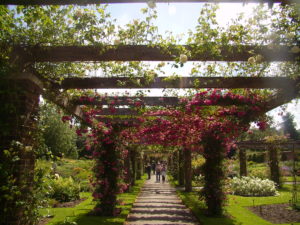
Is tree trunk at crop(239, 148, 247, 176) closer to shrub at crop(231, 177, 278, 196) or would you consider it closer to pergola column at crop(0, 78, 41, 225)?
shrub at crop(231, 177, 278, 196)

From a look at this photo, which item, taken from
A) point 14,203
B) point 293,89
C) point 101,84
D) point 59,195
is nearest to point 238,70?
point 293,89

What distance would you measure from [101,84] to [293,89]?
345cm

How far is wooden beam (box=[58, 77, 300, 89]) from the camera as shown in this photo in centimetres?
503

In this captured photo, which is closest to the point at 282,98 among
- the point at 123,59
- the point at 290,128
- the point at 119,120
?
the point at 123,59

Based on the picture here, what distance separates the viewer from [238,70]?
196 inches

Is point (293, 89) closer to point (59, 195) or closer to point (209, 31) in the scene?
point (209, 31)

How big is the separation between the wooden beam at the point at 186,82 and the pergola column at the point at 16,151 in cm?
152

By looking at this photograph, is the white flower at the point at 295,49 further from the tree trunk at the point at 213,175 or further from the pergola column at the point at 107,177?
the pergola column at the point at 107,177

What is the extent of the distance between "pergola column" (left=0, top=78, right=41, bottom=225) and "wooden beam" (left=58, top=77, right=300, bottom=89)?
152cm

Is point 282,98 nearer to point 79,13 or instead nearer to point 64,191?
point 79,13

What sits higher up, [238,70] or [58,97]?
[238,70]

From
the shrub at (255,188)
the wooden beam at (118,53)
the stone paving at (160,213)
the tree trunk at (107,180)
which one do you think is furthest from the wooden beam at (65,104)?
the shrub at (255,188)

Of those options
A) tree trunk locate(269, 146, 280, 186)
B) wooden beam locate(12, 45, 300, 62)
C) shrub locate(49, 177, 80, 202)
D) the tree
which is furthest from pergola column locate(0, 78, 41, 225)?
the tree

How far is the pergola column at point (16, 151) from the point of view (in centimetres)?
337
